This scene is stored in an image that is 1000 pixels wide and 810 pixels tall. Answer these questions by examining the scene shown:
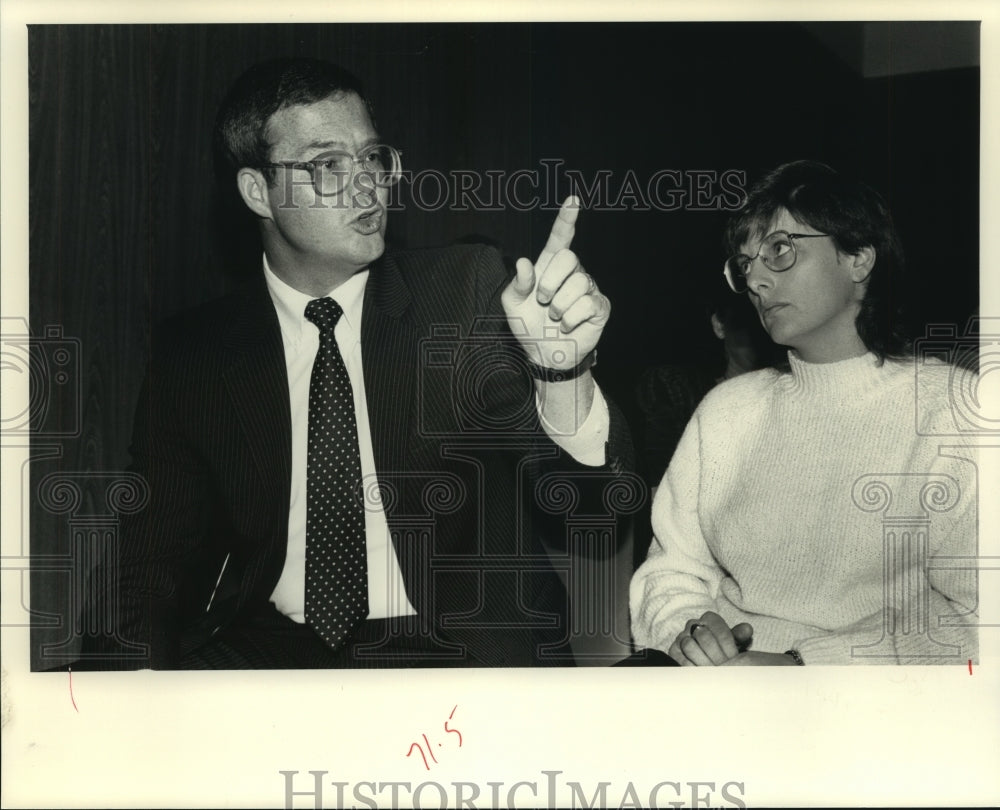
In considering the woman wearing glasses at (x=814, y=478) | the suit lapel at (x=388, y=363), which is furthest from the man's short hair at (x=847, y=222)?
the suit lapel at (x=388, y=363)

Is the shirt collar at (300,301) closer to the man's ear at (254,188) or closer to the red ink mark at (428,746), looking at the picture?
the man's ear at (254,188)

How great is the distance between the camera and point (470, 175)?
2.43 metres

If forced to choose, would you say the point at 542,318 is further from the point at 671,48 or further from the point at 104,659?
the point at 104,659

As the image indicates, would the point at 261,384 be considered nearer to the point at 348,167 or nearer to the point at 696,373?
the point at 348,167

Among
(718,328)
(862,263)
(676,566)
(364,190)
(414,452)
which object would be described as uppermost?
(364,190)

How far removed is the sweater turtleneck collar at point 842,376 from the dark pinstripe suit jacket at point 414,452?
0.44m

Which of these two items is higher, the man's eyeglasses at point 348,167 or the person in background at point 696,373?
the man's eyeglasses at point 348,167

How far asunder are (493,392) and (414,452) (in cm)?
23

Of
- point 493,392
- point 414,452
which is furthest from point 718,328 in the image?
point 414,452

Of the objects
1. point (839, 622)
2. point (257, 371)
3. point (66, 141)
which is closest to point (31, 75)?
point (66, 141)

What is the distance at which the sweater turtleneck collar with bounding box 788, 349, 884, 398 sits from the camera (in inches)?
94.5

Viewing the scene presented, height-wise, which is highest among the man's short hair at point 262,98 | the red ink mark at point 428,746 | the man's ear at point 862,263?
the man's short hair at point 262,98

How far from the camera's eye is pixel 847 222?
2.41m

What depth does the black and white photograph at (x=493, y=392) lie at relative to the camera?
241 centimetres
